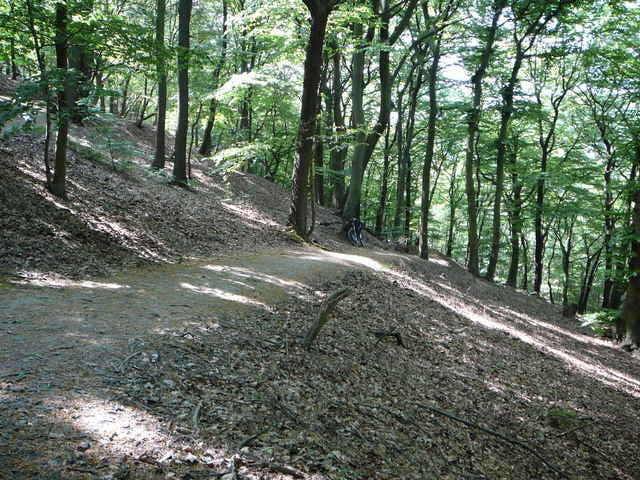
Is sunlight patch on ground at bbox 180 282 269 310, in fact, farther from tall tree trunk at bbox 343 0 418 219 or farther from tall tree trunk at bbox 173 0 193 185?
tall tree trunk at bbox 343 0 418 219

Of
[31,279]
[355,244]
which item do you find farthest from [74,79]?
[355,244]

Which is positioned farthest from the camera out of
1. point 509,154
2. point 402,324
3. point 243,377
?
point 509,154

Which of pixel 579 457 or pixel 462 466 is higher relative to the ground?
pixel 462 466

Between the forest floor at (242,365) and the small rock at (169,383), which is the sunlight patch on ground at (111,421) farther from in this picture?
the small rock at (169,383)

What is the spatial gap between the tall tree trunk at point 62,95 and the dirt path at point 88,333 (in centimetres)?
291

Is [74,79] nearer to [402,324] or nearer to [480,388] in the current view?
[402,324]

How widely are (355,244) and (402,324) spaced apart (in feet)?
28.7

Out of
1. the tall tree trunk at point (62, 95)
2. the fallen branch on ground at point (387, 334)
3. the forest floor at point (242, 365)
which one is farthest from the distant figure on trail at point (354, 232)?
the tall tree trunk at point (62, 95)

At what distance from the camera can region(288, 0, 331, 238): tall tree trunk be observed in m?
11.5

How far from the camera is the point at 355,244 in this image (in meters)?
17.8

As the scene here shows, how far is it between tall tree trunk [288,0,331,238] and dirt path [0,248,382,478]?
A: 444 cm

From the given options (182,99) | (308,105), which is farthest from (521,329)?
(182,99)

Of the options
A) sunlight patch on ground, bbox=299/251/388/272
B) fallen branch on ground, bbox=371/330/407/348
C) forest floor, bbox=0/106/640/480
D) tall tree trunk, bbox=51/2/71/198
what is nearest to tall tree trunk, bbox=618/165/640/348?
forest floor, bbox=0/106/640/480

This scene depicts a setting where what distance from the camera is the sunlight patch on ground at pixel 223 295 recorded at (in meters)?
7.10
